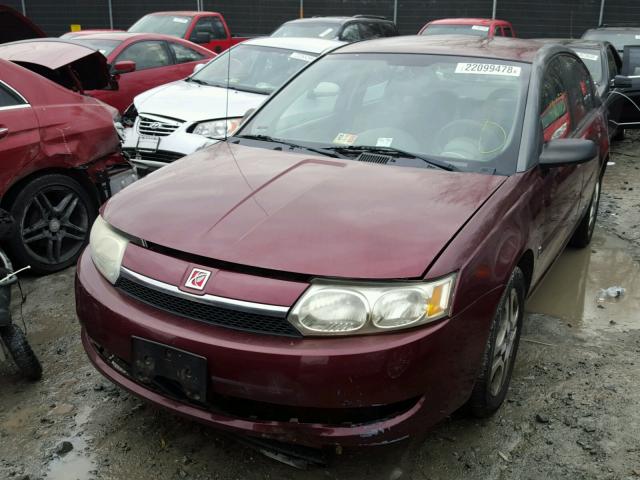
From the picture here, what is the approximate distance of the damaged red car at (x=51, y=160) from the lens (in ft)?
14.0

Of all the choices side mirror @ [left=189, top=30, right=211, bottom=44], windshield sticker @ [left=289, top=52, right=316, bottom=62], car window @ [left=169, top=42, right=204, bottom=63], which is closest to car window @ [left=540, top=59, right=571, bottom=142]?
windshield sticker @ [left=289, top=52, right=316, bottom=62]

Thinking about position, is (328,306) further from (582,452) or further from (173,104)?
(173,104)

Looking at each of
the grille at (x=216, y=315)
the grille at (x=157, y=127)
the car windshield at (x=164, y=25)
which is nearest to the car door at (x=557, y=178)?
the grille at (x=216, y=315)

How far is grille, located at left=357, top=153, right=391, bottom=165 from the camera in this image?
3131 mm

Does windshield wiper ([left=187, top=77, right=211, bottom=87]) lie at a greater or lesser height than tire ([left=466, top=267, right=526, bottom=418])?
greater

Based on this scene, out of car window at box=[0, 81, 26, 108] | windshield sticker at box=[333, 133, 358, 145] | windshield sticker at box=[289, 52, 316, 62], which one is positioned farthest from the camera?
windshield sticker at box=[289, 52, 316, 62]

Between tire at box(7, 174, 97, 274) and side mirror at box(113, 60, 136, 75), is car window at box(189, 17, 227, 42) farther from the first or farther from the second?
tire at box(7, 174, 97, 274)

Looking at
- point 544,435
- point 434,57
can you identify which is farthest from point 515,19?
point 544,435

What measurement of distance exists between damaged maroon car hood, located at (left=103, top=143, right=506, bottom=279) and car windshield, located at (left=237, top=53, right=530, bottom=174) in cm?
25

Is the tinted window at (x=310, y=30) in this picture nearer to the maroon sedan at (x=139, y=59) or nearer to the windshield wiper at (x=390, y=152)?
the maroon sedan at (x=139, y=59)

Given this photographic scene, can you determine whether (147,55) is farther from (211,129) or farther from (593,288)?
(593,288)

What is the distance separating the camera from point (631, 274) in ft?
15.8

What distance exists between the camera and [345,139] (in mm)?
3375

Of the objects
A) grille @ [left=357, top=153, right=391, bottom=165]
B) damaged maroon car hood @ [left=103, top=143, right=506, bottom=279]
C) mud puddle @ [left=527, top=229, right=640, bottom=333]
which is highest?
grille @ [left=357, top=153, right=391, bottom=165]
